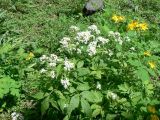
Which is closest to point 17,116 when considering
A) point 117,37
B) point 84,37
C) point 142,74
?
point 84,37

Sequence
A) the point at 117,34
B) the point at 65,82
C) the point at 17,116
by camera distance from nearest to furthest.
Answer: the point at 65,82
the point at 117,34
the point at 17,116

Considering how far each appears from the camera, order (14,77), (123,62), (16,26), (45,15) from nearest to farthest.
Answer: (123,62) < (14,77) < (16,26) < (45,15)

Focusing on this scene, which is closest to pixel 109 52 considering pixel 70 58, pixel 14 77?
pixel 70 58

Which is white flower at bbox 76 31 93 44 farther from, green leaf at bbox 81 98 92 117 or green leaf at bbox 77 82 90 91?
green leaf at bbox 81 98 92 117

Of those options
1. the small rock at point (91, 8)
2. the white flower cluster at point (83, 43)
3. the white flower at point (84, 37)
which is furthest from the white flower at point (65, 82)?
the small rock at point (91, 8)

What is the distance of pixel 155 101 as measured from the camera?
3.95 meters

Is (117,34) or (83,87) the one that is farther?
(117,34)

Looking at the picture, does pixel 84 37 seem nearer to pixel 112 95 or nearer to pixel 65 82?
pixel 65 82

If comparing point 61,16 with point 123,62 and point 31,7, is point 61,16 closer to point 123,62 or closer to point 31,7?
point 31,7

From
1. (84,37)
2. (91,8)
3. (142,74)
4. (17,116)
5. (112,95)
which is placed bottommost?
(91,8)

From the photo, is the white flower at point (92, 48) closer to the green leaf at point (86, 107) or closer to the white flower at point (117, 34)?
the white flower at point (117, 34)

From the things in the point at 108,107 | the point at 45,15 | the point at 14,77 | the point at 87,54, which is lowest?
the point at 45,15

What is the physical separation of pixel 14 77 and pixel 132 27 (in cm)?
183

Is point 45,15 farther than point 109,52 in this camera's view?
Yes
